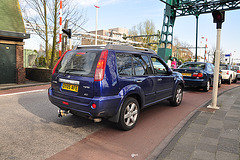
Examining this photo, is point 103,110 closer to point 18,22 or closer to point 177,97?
point 177,97

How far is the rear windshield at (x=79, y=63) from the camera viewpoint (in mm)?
3580

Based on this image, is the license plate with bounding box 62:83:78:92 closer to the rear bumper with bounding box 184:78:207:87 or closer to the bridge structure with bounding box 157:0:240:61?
the rear bumper with bounding box 184:78:207:87

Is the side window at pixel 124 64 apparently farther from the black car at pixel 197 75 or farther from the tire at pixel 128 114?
the black car at pixel 197 75

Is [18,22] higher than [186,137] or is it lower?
higher

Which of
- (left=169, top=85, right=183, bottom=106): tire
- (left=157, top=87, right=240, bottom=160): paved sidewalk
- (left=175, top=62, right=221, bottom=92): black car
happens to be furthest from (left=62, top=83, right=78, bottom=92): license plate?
(left=175, top=62, right=221, bottom=92): black car

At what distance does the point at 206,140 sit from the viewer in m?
3.48

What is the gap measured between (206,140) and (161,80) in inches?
79.6

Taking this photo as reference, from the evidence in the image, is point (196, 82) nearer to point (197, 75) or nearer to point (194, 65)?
point (197, 75)

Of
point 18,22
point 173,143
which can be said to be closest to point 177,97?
point 173,143

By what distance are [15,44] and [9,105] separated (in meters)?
6.37

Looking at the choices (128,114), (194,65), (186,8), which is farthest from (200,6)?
(128,114)

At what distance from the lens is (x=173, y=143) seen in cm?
338

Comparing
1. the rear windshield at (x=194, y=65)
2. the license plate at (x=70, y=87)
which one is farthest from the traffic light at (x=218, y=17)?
the license plate at (x=70, y=87)

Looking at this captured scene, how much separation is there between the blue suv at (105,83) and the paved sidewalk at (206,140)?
1103 mm
